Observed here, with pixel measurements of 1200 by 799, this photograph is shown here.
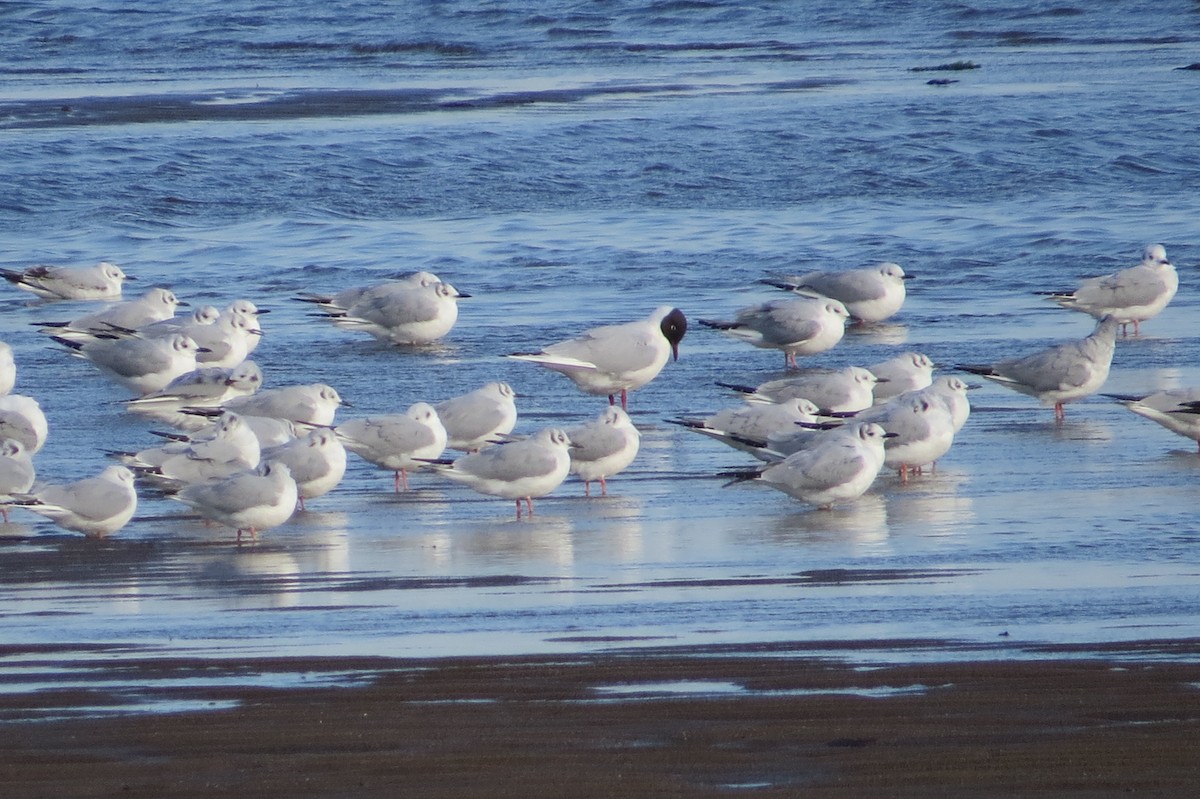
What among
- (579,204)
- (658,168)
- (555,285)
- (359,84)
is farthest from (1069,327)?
(359,84)

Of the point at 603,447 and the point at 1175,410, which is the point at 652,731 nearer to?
the point at 603,447

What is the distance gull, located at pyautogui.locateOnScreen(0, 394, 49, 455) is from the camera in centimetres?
927

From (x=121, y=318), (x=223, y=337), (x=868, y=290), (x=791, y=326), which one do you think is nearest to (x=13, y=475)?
(x=223, y=337)

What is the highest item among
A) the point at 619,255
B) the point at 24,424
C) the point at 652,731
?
the point at 619,255

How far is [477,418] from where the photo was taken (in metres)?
9.42

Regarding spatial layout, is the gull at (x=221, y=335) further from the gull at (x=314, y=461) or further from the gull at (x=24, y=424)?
the gull at (x=314, y=461)

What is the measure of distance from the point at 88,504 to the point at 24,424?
1824mm

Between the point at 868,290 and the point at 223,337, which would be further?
the point at 868,290

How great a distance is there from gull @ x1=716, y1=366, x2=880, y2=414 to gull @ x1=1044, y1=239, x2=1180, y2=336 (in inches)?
126

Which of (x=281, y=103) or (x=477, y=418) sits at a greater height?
(x=281, y=103)

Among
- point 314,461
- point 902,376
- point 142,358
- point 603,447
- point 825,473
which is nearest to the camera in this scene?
point 825,473

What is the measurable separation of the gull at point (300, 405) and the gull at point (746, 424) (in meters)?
1.76

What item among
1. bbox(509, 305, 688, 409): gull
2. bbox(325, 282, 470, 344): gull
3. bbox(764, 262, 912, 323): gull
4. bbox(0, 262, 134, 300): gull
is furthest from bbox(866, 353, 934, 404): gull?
bbox(0, 262, 134, 300): gull

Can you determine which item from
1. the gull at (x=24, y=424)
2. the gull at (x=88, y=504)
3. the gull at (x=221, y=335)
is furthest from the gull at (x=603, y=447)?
the gull at (x=221, y=335)
